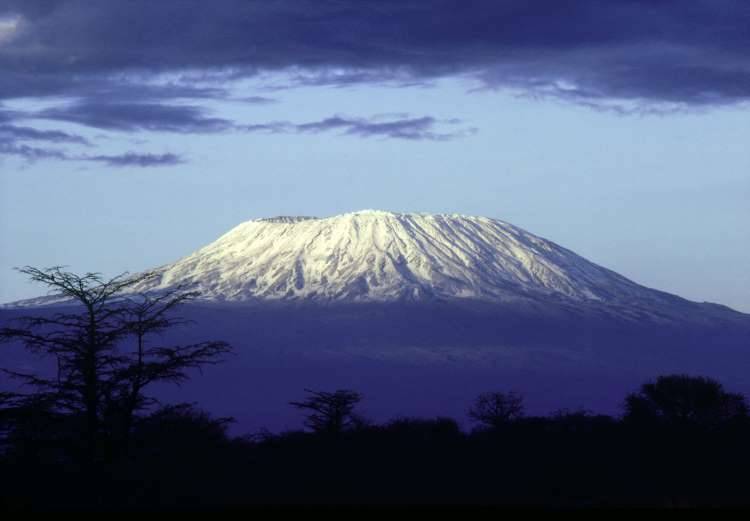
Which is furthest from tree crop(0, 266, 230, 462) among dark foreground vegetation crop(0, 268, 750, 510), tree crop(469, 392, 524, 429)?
tree crop(469, 392, 524, 429)

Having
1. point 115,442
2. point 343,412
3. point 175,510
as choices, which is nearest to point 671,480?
point 175,510

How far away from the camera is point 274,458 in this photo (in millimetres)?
36062

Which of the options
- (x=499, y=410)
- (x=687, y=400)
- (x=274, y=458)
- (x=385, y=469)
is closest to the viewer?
(x=385, y=469)

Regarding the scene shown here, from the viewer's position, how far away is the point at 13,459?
34188mm

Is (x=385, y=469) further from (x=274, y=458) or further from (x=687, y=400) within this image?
(x=687, y=400)

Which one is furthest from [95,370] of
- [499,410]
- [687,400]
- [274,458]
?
[499,410]

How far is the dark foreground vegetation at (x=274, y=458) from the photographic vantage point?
30.3 meters

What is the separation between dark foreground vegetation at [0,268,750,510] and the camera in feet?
99.5

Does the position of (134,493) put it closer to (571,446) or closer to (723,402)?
(571,446)

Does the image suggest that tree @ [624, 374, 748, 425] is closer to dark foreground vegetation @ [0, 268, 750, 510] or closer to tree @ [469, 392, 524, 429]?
tree @ [469, 392, 524, 429]

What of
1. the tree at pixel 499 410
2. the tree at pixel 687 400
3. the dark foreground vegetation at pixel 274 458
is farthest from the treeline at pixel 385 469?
the tree at pixel 499 410

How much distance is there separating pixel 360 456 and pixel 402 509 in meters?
7.16

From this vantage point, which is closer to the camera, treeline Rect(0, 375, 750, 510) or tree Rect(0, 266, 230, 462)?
treeline Rect(0, 375, 750, 510)

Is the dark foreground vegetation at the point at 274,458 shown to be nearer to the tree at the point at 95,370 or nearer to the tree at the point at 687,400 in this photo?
the tree at the point at 95,370
